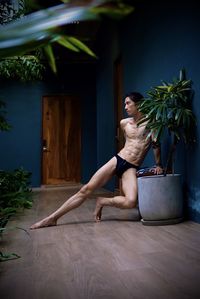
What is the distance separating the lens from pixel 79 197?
3.21m

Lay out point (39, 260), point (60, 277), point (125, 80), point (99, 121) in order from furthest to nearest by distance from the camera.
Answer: point (99, 121)
point (125, 80)
point (39, 260)
point (60, 277)

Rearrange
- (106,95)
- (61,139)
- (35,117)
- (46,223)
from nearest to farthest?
1. (46,223)
2. (106,95)
3. (35,117)
4. (61,139)

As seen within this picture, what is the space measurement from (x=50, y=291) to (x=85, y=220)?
1.98 m

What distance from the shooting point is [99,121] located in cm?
762

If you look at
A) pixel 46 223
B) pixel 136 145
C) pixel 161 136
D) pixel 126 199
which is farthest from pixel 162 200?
pixel 46 223

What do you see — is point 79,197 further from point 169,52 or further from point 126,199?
point 169,52

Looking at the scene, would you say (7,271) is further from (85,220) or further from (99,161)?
(99,161)

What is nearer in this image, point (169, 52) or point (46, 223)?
point (46, 223)

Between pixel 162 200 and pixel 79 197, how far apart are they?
813 mm

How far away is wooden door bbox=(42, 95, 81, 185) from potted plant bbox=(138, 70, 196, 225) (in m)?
5.29

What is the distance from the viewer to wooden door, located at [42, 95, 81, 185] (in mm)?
8102

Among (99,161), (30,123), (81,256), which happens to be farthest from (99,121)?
→ (81,256)

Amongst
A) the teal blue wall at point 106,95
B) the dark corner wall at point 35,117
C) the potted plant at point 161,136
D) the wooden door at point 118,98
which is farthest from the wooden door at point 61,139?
the potted plant at point 161,136

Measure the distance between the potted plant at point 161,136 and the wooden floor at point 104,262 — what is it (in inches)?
5.1
